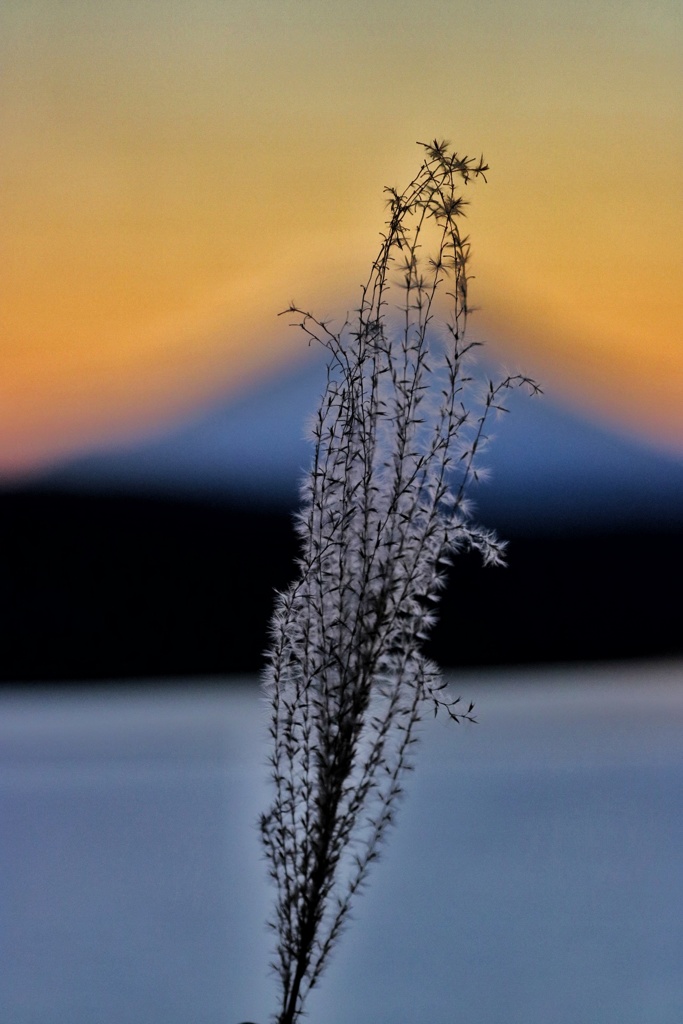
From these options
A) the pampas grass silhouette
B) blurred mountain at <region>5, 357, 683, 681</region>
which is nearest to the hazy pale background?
the pampas grass silhouette

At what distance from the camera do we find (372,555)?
177cm

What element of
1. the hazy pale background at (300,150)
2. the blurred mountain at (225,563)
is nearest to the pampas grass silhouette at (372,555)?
the hazy pale background at (300,150)

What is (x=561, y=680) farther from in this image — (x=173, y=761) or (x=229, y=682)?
(x=173, y=761)

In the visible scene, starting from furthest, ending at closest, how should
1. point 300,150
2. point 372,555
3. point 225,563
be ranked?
point 225,563
point 300,150
point 372,555

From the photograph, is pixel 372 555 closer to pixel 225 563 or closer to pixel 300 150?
pixel 300 150

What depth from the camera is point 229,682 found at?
848 inches

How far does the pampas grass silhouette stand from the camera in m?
1.77

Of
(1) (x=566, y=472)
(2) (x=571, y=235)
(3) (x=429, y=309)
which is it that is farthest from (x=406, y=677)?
(1) (x=566, y=472)

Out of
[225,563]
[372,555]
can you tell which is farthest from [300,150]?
[225,563]

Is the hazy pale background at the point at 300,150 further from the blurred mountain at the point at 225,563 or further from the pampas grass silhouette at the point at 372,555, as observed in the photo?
the blurred mountain at the point at 225,563

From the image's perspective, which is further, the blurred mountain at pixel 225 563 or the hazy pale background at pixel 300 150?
the blurred mountain at pixel 225 563

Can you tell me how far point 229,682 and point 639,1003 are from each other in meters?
18.6

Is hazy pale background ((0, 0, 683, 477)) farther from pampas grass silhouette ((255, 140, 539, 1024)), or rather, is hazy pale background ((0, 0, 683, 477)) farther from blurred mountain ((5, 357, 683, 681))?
blurred mountain ((5, 357, 683, 681))

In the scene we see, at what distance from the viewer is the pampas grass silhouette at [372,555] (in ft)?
5.80
